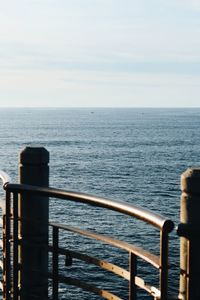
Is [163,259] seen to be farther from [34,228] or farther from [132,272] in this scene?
[34,228]

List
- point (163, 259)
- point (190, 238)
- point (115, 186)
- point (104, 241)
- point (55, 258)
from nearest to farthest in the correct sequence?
point (163, 259), point (190, 238), point (104, 241), point (55, 258), point (115, 186)

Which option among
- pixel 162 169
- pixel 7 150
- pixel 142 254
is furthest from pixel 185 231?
pixel 7 150

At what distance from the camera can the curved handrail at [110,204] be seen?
2938 mm

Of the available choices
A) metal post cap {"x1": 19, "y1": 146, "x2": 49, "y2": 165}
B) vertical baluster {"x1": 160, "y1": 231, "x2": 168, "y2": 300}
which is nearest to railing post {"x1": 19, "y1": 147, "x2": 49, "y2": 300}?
metal post cap {"x1": 19, "y1": 146, "x2": 49, "y2": 165}

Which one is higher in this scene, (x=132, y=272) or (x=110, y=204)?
(x=110, y=204)

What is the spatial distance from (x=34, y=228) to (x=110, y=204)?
1694 millimetres

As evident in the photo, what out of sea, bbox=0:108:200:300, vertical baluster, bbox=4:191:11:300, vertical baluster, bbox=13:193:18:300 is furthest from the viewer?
sea, bbox=0:108:200:300

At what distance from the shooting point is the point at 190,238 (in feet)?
10.6

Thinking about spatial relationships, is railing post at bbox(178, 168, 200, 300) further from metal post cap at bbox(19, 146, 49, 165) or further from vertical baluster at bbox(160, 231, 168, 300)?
metal post cap at bbox(19, 146, 49, 165)

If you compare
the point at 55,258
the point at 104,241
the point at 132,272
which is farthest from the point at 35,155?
the point at 132,272

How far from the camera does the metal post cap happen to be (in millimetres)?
5047

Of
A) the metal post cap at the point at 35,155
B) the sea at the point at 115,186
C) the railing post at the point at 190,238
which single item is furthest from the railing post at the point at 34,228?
the railing post at the point at 190,238

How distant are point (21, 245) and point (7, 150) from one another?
11241 cm

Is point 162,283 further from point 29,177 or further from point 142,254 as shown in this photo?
point 29,177
